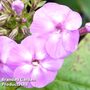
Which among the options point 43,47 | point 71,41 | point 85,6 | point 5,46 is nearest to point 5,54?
point 5,46

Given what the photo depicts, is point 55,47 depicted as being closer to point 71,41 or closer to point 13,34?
point 71,41

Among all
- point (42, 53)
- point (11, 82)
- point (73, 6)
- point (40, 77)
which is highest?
point (42, 53)

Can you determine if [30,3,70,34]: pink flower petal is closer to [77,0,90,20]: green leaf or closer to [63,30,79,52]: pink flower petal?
[63,30,79,52]: pink flower petal

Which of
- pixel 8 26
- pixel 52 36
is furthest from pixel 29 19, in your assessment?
pixel 52 36

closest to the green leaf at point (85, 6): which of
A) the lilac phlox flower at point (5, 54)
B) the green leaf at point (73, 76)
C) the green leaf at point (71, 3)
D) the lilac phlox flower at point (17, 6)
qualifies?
the green leaf at point (71, 3)

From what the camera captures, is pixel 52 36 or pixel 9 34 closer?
pixel 52 36

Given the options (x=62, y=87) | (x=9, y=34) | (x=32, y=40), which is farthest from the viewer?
(x=62, y=87)

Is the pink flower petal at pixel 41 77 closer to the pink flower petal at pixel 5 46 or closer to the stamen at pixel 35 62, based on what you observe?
the stamen at pixel 35 62

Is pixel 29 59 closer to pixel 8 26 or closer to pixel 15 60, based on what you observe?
pixel 15 60
